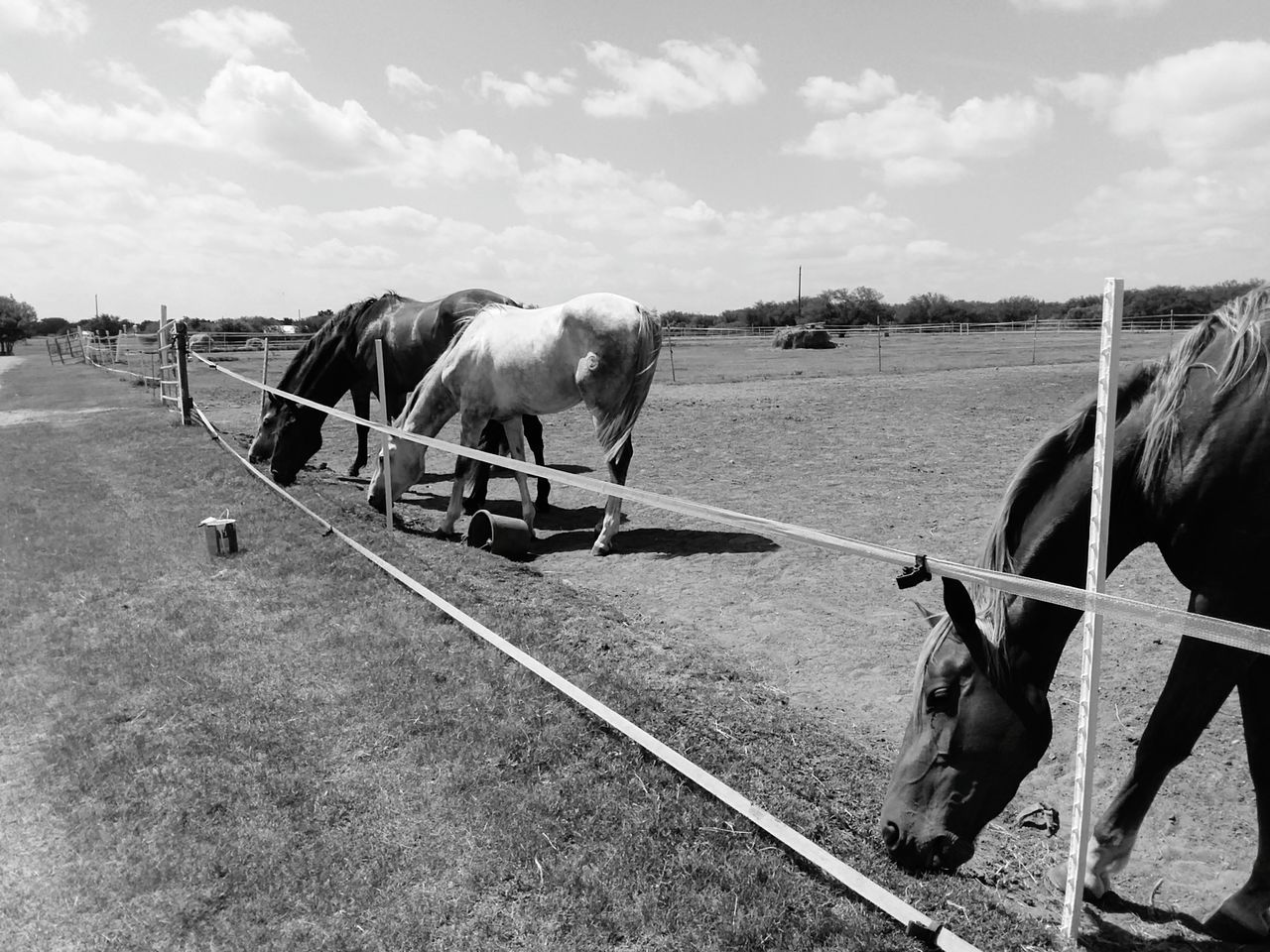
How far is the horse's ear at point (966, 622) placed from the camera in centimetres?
228

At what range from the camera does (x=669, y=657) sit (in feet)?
15.0

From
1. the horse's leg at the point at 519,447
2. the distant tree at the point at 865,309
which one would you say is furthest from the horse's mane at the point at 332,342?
the distant tree at the point at 865,309

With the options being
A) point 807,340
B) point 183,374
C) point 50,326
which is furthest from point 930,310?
point 50,326

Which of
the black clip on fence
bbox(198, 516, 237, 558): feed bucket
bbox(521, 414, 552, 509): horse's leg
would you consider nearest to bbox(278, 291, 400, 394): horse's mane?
bbox(521, 414, 552, 509): horse's leg

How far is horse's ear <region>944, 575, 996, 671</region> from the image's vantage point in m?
2.28

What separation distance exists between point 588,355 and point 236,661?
375 centimetres

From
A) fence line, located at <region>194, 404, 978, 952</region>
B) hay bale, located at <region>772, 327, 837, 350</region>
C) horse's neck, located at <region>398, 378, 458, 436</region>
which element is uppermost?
hay bale, located at <region>772, 327, 837, 350</region>

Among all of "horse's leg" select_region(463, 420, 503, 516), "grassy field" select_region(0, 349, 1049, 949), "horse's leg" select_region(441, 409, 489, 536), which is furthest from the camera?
"horse's leg" select_region(463, 420, 503, 516)

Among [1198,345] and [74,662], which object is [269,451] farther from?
[1198,345]

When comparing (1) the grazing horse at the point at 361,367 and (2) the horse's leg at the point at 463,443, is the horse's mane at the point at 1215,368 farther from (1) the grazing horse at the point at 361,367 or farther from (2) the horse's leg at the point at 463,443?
(1) the grazing horse at the point at 361,367

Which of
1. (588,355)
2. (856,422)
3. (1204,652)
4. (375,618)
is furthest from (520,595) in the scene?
(856,422)

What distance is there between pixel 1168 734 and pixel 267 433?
33.2ft

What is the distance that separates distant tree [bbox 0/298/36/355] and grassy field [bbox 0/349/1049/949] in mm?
66007

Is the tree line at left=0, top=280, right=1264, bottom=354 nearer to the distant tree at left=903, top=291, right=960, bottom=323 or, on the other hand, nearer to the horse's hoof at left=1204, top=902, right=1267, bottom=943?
the distant tree at left=903, top=291, right=960, bottom=323
